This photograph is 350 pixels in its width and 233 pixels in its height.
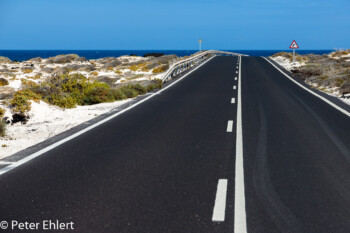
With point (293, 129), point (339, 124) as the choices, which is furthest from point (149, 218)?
→ point (339, 124)

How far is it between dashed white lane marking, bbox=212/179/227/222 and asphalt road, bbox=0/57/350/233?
14mm

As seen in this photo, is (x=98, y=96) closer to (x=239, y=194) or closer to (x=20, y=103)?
(x=20, y=103)

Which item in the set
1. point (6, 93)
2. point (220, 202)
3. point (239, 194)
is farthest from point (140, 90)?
point (220, 202)

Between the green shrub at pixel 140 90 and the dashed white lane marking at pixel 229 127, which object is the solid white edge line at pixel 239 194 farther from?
the green shrub at pixel 140 90

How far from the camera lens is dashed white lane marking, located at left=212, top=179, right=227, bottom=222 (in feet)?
16.1

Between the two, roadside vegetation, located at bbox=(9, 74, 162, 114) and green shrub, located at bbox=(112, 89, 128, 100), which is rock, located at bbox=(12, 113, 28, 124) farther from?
green shrub, located at bbox=(112, 89, 128, 100)

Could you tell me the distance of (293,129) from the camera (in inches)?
424

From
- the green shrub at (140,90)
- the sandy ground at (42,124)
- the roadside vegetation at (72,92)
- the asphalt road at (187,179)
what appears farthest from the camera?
the green shrub at (140,90)

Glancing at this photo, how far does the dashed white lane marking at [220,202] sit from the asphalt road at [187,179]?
0.05ft

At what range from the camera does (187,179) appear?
6.41m

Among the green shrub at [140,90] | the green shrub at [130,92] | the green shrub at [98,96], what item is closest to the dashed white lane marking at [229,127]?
the green shrub at [98,96]

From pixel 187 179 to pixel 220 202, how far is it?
107 cm

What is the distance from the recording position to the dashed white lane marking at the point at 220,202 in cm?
491
